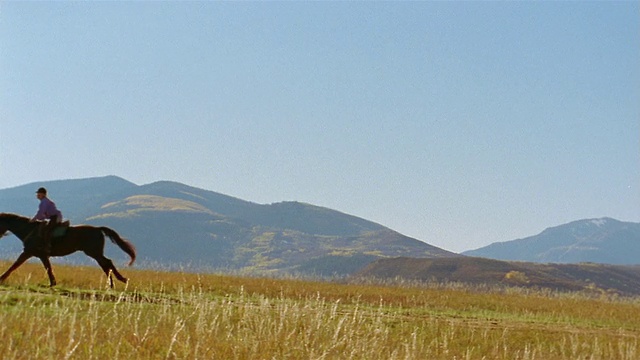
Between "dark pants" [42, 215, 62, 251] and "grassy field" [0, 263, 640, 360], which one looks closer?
"grassy field" [0, 263, 640, 360]

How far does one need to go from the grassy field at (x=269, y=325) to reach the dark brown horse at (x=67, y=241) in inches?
27.9

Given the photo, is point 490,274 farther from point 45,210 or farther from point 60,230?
point 45,210

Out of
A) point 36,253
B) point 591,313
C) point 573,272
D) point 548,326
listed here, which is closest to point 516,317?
point 548,326

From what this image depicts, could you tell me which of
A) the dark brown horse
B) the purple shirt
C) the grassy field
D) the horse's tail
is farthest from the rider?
the horse's tail

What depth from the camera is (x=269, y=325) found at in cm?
1078

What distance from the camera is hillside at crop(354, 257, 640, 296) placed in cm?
14550

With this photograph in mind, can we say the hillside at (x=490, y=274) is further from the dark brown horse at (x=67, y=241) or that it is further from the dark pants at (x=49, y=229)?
the dark pants at (x=49, y=229)

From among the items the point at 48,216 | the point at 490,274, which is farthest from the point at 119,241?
the point at 490,274

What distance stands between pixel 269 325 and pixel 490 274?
475 feet

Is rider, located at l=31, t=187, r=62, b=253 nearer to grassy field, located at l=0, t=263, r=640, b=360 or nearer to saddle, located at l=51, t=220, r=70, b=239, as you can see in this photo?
saddle, located at l=51, t=220, r=70, b=239

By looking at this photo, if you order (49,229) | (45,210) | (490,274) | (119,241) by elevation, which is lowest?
(119,241)

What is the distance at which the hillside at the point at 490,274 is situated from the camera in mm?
145500

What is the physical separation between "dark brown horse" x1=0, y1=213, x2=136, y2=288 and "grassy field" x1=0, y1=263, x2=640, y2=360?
71 centimetres

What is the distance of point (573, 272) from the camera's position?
182 metres
